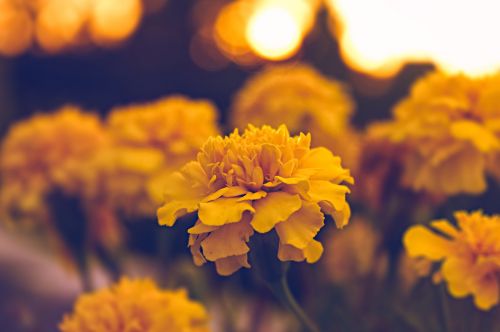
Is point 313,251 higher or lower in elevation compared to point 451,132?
lower

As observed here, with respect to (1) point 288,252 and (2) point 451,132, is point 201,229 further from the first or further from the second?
(2) point 451,132

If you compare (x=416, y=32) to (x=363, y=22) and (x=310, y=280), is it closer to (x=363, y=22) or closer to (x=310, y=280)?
(x=363, y=22)

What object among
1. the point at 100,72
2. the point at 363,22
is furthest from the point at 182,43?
the point at 363,22

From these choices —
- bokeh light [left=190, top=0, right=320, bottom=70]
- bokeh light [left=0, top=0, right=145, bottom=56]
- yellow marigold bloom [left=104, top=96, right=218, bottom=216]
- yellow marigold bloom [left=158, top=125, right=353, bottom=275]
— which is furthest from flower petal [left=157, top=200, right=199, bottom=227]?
bokeh light [left=0, top=0, right=145, bottom=56]

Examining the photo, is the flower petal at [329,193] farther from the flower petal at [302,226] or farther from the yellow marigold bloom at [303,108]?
the yellow marigold bloom at [303,108]

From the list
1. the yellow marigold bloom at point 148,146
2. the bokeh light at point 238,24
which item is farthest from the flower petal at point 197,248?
the bokeh light at point 238,24

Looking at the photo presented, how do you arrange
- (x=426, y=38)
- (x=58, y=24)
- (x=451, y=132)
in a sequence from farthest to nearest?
(x=58, y=24) < (x=426, y=38) < (x=451, y=132)

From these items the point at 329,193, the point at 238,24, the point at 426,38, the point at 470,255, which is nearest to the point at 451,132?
the point at 470,255
